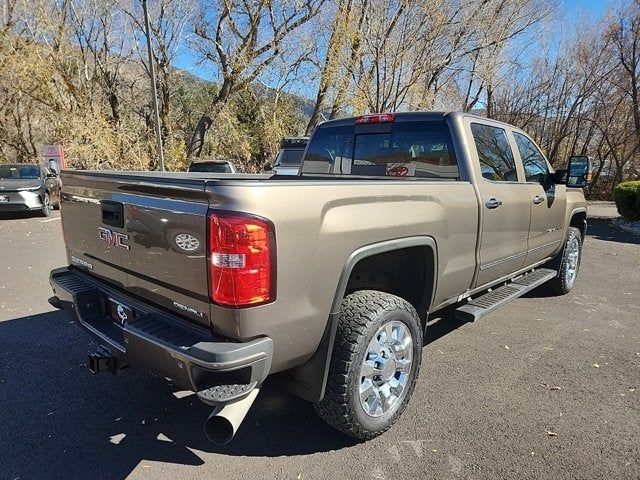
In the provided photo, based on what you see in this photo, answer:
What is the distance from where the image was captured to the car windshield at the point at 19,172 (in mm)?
12586

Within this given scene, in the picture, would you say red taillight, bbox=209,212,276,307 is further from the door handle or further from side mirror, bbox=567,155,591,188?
side mirror, bbox=567,155,591,188

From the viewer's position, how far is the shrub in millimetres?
12211

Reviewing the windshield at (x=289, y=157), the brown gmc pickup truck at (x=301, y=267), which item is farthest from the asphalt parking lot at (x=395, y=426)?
the windshield at (x=289, y=157)

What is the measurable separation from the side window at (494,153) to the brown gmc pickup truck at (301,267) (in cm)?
2

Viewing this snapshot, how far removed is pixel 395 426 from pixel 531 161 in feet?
10.3

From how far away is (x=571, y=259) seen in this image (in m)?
5.70

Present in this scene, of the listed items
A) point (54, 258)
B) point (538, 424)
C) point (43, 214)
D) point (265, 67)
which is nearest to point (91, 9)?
point (265, 67)

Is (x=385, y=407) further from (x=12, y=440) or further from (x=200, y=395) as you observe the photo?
(x=12, y=440)

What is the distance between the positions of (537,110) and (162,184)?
24.9m

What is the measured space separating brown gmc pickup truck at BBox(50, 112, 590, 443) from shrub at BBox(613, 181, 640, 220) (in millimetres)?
10816

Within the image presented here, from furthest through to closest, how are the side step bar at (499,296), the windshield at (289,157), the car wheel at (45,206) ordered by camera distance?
the windshield at (289,157) < the car wheel at (45,206) < the side step bar at (499,296)

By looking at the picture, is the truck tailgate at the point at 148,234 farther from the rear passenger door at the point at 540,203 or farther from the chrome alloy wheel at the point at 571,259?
the chrome alloy wheel at the point at 571,259

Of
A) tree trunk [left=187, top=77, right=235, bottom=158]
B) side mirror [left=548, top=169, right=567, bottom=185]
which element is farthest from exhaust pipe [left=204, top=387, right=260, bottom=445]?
tree trunk [left=187, top=77, right=235, bottom=158]

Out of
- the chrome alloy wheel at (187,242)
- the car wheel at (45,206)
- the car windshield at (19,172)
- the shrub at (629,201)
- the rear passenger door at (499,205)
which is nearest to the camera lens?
the chrome alloy wheel at (187,242)
